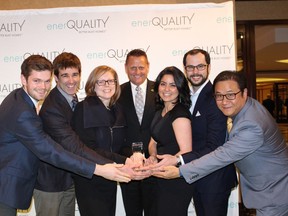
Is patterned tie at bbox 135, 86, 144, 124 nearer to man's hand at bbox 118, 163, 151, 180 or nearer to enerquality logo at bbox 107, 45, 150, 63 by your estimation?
man's hand at bbox 118, 163, 151, 180

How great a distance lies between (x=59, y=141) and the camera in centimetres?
267

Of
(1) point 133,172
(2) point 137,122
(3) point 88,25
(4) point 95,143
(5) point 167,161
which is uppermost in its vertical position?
(3) point 88,25

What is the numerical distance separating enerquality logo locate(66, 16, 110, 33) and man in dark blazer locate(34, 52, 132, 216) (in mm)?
1419

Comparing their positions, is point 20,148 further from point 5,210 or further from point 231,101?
point 231,101

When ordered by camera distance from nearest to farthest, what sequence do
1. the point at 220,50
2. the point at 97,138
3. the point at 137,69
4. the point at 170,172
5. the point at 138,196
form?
1. the point at 170,172
2. the point at 97,138
3. the point at 138,196
4. the point at 137,69
5. the point at 220,50

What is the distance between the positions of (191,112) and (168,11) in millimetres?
1947

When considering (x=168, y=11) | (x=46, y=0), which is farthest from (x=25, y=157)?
(x=46, y=0)

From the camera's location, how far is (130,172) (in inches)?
109

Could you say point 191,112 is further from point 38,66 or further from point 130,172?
point 38,66

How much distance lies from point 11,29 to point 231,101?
10.3ft

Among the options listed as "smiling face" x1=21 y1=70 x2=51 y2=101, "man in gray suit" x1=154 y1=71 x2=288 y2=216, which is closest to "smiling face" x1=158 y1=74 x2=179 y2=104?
"man in gray suit" x1=154 y1=71 x2=288 y2=216

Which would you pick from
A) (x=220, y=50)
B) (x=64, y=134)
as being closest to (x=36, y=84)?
(x=64, y=134)

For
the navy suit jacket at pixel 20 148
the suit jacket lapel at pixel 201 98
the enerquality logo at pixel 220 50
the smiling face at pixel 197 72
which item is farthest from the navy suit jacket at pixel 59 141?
the enerquality logo at pixel 220 50

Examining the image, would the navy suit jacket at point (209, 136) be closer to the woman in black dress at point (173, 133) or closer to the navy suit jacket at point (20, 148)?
the woman in black dress at point (173, 133)
